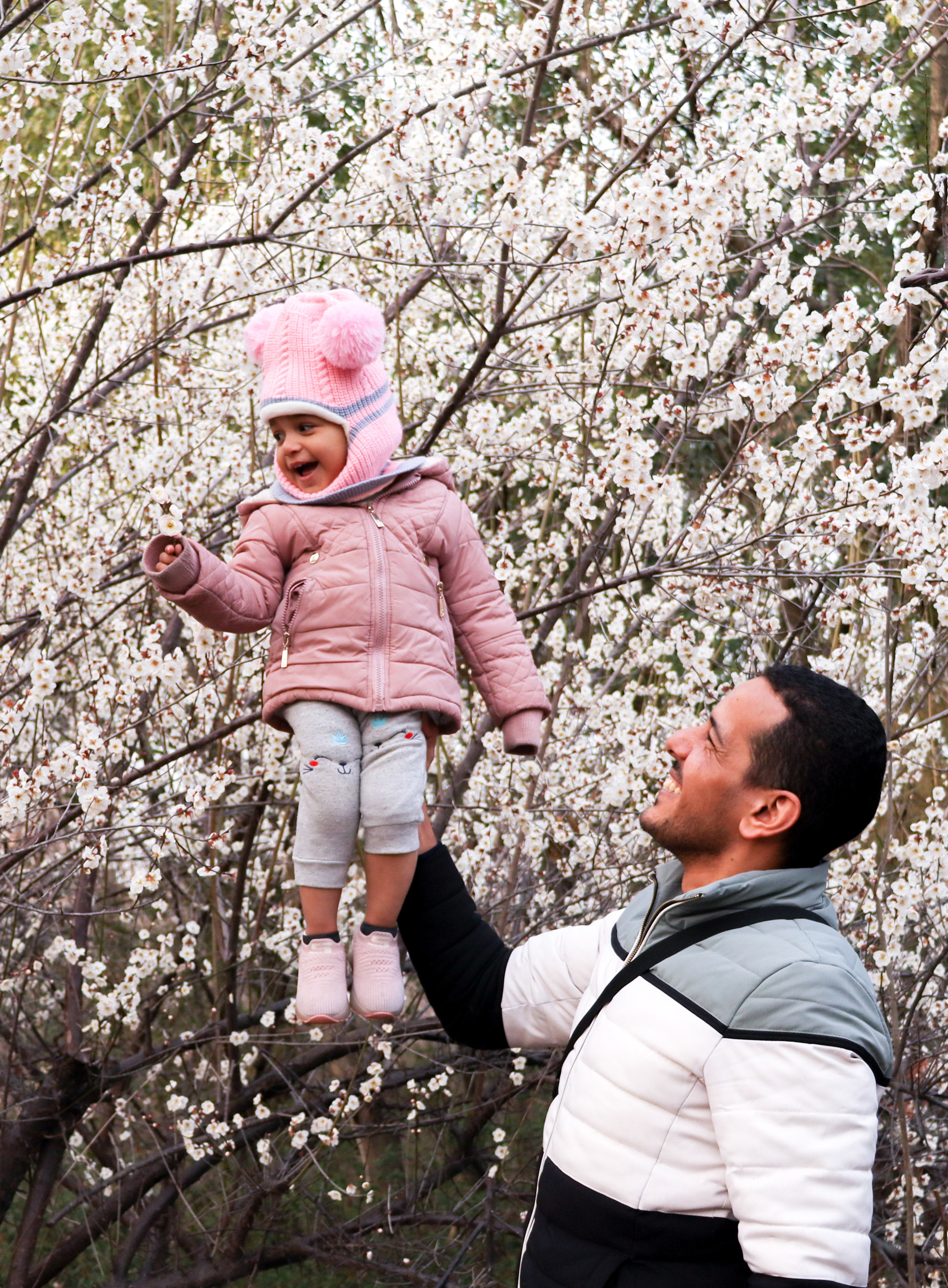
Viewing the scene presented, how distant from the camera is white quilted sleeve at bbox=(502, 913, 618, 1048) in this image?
210 cm

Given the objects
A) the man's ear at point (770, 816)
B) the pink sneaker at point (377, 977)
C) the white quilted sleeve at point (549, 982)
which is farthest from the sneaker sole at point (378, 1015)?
the man's ear at point (770, 816)

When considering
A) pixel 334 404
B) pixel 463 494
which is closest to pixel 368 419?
pixel 334 404

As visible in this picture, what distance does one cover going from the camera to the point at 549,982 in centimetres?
213

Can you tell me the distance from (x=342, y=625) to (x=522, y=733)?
384 millimetres

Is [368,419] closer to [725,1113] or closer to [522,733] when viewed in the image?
[522,733]

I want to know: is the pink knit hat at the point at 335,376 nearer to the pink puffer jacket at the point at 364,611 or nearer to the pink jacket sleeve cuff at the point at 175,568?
the pink puffer jacket at the point at 364,611

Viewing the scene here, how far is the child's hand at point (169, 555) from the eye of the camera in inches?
76.1

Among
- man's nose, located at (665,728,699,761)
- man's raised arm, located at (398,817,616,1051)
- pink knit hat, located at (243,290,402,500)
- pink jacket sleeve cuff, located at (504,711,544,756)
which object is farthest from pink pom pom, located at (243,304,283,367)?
man's nose, located at (665,728,699,761)

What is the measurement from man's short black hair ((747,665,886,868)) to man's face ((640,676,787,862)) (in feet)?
0.06

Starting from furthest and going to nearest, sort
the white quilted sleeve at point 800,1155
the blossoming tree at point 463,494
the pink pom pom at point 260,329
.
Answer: the blossoming tree at point 463,494, the pink pom pom at point 260,329, the white quilted sleeve at point 800,1155

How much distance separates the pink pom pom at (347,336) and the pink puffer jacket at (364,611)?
0.23 m

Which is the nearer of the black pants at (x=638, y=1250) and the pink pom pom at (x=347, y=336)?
the black pants at (x=638, y=1250)

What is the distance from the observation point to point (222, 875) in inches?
156

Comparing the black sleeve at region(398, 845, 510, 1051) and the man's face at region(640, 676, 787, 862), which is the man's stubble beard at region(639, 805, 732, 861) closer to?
the man's face at region(640, 676, 787, 862)
